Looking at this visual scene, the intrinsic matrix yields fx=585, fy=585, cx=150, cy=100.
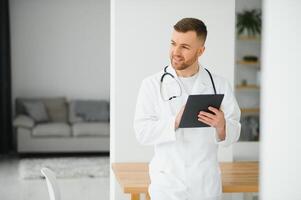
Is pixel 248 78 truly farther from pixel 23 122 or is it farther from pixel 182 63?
pixel 182 63

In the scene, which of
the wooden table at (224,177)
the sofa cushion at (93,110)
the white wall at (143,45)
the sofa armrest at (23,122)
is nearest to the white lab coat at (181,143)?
the wooden table at (224,177)

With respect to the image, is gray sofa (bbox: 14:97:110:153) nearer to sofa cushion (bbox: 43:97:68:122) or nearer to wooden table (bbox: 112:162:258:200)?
sofa cushion (bbox: 43:97:68:122)

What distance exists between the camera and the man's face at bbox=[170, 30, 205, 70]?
2.28 meters

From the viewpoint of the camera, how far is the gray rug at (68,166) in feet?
23.1

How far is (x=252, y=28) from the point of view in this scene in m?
9.25

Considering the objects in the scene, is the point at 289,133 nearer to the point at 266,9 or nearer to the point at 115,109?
the point at 266,9

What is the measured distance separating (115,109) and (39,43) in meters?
6.04

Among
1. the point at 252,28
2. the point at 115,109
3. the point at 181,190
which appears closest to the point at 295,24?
the point at 181,190

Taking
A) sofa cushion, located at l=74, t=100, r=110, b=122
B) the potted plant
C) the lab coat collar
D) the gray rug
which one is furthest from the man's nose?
the potted plant

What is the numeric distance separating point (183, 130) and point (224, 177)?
105 cm

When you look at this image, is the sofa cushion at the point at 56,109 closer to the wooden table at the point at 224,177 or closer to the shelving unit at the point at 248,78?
the shelving unit at the point at 248,78

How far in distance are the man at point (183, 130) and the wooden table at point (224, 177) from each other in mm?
571

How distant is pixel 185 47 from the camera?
90.1 inches

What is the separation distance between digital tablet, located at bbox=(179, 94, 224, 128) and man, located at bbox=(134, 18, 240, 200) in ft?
0.17
